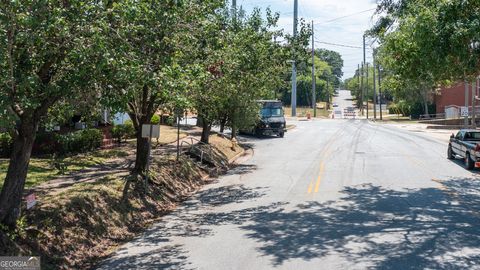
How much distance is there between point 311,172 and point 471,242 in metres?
11.0

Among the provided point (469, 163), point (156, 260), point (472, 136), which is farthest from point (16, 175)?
point (472, 136)

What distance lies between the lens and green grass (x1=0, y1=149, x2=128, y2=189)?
47.3 ft

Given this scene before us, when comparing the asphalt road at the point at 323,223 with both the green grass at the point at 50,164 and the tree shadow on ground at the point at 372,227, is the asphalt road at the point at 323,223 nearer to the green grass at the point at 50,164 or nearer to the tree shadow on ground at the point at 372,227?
the tree shadow on ground at the point at 372,227

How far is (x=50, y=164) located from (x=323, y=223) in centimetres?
886

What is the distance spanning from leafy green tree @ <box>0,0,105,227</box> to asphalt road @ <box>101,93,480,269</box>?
Result: 7.77 ft

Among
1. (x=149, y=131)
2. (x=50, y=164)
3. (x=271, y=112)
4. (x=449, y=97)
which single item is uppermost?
(x=449, y=97)

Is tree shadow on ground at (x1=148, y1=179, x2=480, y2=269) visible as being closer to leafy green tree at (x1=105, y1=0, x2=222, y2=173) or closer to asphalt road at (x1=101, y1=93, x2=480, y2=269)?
asphalt road at (x1=101, y1=93, x2=480, y2=269)

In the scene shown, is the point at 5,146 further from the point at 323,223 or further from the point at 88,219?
the point at 323,223

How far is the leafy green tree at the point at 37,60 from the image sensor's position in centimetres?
684

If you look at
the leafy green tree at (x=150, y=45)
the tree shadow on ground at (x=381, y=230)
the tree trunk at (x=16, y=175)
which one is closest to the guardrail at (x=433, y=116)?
the tree shadow on ground at (x=381, y=230)

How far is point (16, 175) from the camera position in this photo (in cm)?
924

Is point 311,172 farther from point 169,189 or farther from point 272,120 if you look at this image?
point 272,120

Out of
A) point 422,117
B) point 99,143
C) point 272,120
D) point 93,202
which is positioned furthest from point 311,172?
point 422,117

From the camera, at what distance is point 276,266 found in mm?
8477
